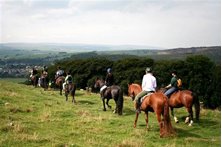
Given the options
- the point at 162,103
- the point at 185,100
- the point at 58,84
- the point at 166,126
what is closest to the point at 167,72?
the point at 58,84

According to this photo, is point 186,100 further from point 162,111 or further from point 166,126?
point 166,126

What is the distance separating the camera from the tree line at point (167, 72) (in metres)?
58.1

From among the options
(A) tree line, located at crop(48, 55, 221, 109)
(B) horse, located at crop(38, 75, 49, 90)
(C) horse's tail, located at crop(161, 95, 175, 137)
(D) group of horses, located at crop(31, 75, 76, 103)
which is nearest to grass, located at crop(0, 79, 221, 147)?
(C) horse's tail, located at crop(161, 95, 175, 137)

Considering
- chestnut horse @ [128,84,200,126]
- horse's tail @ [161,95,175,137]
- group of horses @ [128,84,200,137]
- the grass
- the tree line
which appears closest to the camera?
the grass

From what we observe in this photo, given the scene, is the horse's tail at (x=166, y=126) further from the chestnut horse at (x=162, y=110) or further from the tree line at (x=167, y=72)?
the tree line at (x=167, y=72)

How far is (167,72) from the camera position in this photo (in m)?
66.3

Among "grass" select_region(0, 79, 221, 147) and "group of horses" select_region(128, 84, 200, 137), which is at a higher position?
"group of horses" select_region(128, 84, 200, 137)

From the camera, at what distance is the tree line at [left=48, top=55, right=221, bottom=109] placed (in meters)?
58.1

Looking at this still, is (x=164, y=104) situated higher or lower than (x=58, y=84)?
higher

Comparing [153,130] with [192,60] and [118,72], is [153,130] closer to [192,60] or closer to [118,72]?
[192,60]

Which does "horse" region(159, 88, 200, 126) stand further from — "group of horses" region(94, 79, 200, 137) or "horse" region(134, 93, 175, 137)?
"horse" region(134, 93, 175, 137)

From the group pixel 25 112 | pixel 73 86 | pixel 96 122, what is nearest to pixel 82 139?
pixel 96 122

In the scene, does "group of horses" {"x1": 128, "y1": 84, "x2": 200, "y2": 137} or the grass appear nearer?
the grass

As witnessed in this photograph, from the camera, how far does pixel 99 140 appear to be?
482 inches
